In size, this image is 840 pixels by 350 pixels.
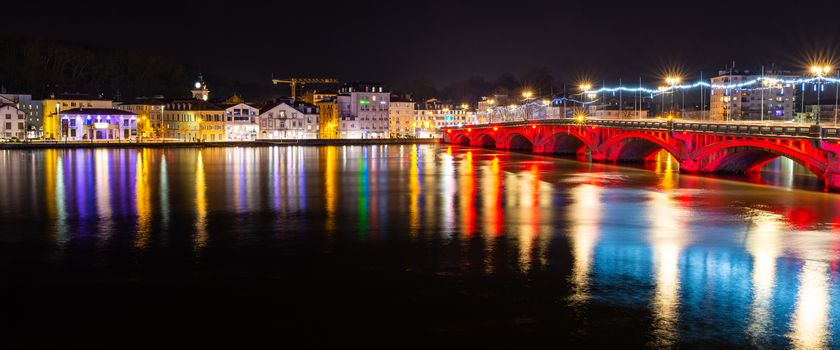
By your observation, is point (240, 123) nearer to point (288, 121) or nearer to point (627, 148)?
point (288, 121)

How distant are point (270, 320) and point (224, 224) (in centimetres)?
1535

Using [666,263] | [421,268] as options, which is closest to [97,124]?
[421,268]

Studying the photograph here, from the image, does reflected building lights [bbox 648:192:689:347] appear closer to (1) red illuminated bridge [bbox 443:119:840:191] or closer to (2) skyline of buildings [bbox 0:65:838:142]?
(1) red illuminated bridge [bbox 443:119:840:191]

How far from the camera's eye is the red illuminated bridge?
43656mm

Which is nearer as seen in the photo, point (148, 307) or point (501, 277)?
point (148, 307)

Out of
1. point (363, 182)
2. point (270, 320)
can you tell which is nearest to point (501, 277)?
point (270, 320)

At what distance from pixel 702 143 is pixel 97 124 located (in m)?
101

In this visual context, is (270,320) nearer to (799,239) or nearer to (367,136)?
(799,239)

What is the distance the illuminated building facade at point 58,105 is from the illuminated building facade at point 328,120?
3705 centimetres

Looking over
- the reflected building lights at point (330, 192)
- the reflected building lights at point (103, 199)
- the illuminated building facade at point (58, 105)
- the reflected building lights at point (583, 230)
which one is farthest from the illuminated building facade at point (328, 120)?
the reflected building lights at point (583, 230)

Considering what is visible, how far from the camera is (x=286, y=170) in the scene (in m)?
64.6

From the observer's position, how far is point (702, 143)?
2247 inches

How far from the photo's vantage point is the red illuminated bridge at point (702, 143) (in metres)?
43.7

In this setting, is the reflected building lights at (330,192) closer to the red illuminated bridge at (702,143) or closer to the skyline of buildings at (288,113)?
the red illuminated bridge at (702,143)
